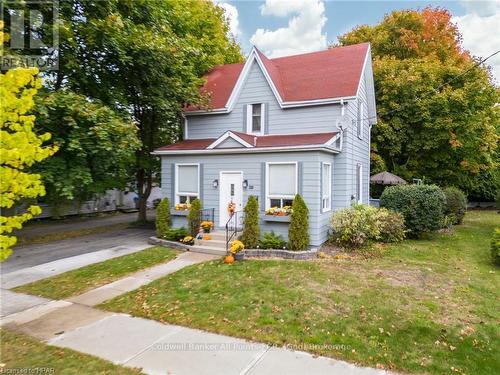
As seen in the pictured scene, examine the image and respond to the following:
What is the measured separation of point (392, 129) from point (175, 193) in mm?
15639

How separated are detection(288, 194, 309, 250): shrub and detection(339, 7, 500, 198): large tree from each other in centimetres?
1268

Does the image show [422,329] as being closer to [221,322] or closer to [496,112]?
[221,322]

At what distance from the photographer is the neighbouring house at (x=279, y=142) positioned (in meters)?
11.3

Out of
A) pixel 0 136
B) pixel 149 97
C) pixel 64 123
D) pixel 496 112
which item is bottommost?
pixel 0 136

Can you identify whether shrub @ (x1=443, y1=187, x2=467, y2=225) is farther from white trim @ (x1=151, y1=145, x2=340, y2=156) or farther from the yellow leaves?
the yellow leaves

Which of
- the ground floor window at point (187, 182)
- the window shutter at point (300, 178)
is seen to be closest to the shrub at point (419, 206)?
the window shutter at point (300, 178)

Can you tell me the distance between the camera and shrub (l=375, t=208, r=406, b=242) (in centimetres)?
1241

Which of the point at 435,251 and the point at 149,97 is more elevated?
the point at 149,97

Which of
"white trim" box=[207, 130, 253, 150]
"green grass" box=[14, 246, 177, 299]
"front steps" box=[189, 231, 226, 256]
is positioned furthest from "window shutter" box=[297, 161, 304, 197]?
"green grass" box=[14, 246, 177, 299]

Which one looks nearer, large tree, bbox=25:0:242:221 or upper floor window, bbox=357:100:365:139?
large tree, bbox=25:0:242:221

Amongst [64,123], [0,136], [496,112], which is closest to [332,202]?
[64,123]

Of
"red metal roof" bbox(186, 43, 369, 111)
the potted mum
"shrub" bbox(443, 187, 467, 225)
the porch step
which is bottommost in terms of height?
the porch step

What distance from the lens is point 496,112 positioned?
22000 mm

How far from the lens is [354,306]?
6.46 meters
